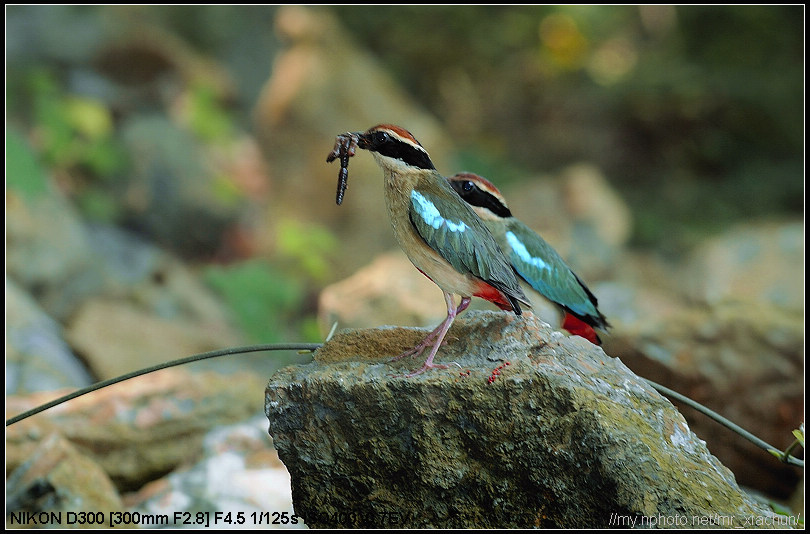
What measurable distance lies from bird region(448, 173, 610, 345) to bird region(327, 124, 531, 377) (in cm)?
93

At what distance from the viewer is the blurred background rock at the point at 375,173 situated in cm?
635

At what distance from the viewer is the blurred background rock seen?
250 inches

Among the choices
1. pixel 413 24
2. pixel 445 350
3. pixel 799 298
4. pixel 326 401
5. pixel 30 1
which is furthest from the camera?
pixel 413 24

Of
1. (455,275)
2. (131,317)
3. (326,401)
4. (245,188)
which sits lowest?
(326,401)

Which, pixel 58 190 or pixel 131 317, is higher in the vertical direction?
pixel 58 190

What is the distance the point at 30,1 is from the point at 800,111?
1076 cm

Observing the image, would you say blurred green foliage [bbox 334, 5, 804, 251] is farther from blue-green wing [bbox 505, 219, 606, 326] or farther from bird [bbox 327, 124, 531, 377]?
bird [bbox 327, 124, 531, 377]

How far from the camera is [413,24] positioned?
43.3ft

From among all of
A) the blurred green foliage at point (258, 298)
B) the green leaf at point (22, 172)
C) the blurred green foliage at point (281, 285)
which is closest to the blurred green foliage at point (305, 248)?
the blurred green foliage at point (281, 285)

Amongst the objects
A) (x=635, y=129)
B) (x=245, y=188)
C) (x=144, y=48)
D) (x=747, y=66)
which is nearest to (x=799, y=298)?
(x=747, y=66)

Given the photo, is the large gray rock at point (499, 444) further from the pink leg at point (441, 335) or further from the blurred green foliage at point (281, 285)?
the blurred green foliage at point (281, 285)

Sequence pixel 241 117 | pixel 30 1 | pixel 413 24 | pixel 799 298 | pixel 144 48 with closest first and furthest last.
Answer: pixel 799 298, pixel 30 1, pixel 144 48, pixel 241 117, pixel 413 24

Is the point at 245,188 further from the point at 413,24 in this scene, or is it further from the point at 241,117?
the point at 413,24

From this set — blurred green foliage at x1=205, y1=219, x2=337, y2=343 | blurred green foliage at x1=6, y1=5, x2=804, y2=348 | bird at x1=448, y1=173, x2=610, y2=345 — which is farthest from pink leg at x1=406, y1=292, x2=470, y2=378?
blurred green foliage at x1=6, y1=5, x2=804, y2=348
